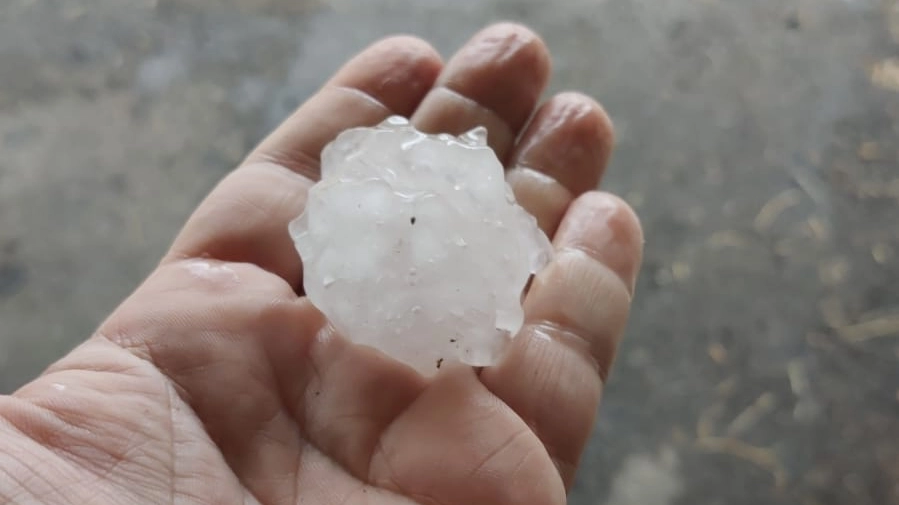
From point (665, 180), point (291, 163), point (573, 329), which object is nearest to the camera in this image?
point (573, 329)

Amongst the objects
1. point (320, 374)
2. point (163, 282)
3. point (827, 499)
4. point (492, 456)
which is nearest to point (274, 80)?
point (163, 282)

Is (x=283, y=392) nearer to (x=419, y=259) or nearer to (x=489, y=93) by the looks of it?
(x=419, y=259)

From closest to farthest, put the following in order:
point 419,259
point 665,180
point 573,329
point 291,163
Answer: point 419,259 < point 573,329 < point 291,163 < point 665,180

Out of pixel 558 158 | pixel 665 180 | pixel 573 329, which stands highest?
pixel 558 158

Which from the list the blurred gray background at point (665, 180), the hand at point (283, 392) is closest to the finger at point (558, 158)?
the hand at point (283, 392)

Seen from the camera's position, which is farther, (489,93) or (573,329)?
(489,93)

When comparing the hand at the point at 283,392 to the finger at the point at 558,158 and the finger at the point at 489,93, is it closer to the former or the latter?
the finger at the point at 558,158

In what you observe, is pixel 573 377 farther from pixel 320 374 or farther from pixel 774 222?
pixel 774 222

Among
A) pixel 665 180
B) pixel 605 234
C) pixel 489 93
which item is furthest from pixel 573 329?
pixel 665 180
